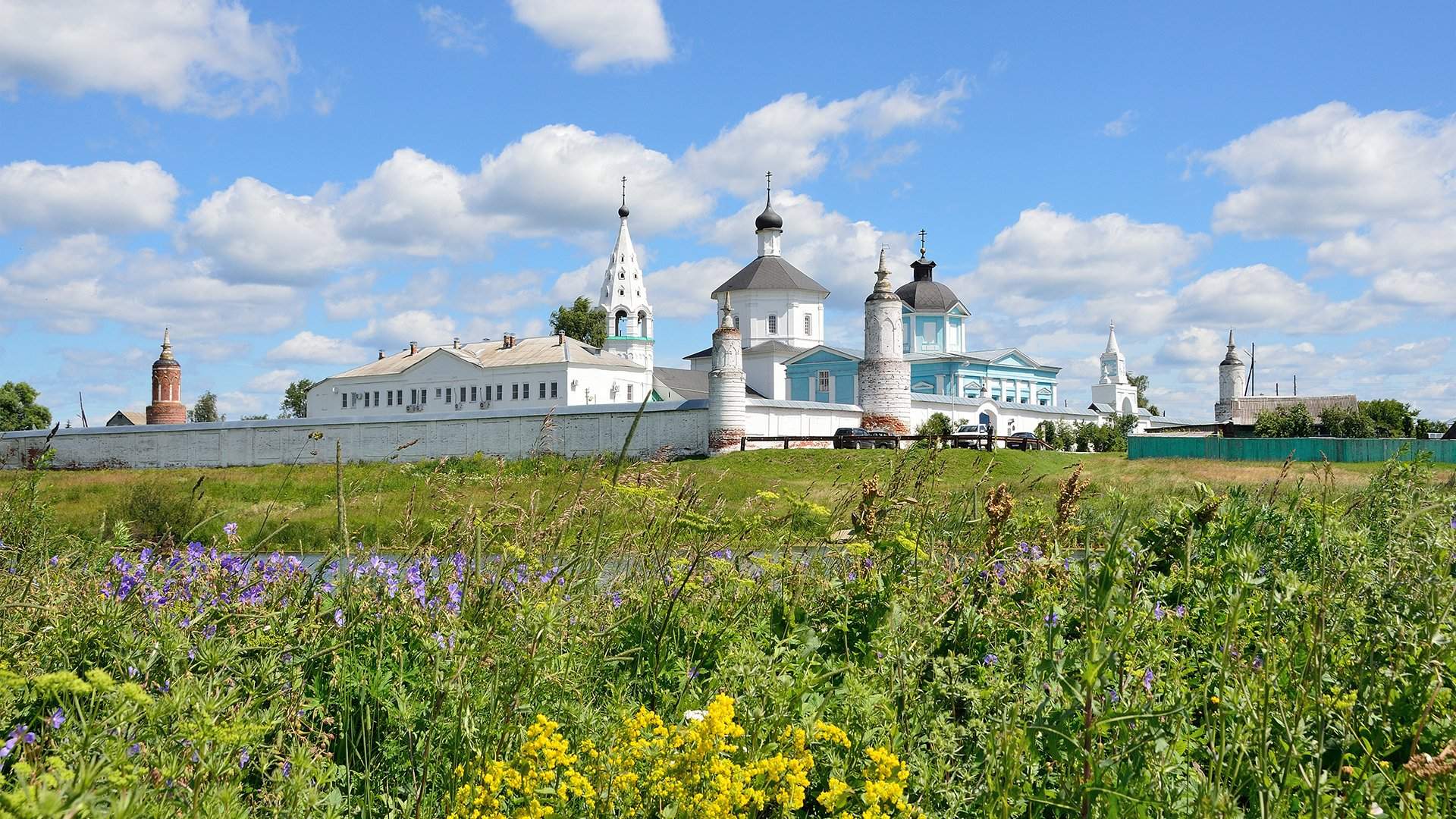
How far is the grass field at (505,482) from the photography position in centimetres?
366

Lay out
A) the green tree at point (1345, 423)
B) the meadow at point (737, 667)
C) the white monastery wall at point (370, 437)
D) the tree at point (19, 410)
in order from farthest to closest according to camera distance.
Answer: the tree at point (19, 410)
the green tree at point (1345, 423)
the white monastery wall at point (370, 437)
the meadow at point (737, 667)

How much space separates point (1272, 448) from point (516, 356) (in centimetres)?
3625

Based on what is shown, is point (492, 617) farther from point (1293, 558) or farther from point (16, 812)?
point (1293, 558)

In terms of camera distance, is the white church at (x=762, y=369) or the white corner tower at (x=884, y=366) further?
the white church at (x=762, y=369)

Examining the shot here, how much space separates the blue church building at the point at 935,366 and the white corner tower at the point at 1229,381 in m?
8.80

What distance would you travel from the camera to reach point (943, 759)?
7.35 ft

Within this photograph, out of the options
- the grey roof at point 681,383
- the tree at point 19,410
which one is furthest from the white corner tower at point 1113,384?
the tree at point 19,410

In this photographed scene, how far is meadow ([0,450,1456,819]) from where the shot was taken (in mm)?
1832

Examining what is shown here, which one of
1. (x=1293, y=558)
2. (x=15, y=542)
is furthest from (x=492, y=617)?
(x=1293, y=558)

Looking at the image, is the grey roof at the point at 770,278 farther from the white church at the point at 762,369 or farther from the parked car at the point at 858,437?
the parked car at the point at 858,437

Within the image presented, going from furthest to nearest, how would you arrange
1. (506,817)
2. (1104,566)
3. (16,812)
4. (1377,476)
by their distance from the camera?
1. (1377,476)
2. (506,817)
3. (1104,566)
4. (16,812)

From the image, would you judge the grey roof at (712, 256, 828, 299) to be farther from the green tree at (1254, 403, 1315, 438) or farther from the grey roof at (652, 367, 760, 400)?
the green tree at (1254, 403, 1315, 438)

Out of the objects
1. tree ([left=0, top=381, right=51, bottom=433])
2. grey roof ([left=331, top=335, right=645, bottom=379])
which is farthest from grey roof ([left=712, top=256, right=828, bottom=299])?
tree ([left=0, top=381, right=51, bottom=433])

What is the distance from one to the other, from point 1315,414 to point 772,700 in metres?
54.8
